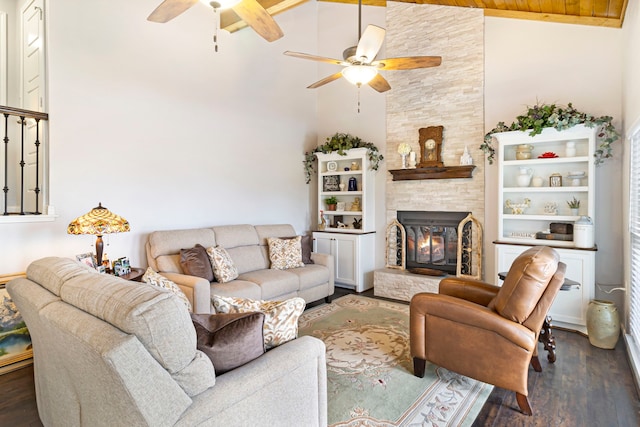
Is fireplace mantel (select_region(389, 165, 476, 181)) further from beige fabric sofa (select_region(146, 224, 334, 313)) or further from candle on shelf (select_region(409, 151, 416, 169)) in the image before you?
beige fabric sofa (select_region(146, 224, 334, 313))

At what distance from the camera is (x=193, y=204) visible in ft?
14.5

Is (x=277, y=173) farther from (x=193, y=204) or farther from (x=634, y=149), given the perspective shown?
(x=634, y=149)

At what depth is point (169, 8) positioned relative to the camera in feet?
7.99

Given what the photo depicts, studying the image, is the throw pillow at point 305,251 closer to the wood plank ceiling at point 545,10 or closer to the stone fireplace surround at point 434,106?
the stone fireplace surround at point 434,106

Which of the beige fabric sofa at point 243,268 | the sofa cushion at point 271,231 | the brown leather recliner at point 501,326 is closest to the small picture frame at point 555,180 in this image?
the brown leather recliner at point 501,326

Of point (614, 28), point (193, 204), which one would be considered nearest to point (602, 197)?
point (614, 28)

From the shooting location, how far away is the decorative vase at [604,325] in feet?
10.6

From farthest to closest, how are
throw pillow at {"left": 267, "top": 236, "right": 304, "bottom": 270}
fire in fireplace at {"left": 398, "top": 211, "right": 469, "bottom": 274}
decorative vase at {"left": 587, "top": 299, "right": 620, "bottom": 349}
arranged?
fire in fireplace at {"left": 398, "top": 211, "right": 469, "bottom": 274} → throw pillow at {"left": 267, "top": 236, "right": 304, "bottom": 270} → decorative vase at {"left": 587, "top": 299, "right": 620, "bottom": 349}

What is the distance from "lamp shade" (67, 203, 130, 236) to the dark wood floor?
119 cm

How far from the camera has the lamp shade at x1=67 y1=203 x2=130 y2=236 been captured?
289 cm

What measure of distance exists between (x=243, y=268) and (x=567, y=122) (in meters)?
3.99

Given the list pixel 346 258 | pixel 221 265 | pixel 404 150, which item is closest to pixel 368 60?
pixel 404 150

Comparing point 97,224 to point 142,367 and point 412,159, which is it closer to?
point 142,367

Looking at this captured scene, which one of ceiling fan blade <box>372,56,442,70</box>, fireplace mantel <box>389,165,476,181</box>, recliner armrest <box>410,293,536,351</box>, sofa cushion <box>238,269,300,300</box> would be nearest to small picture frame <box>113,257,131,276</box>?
sofa cushion <box>238,269,300,300</box>
